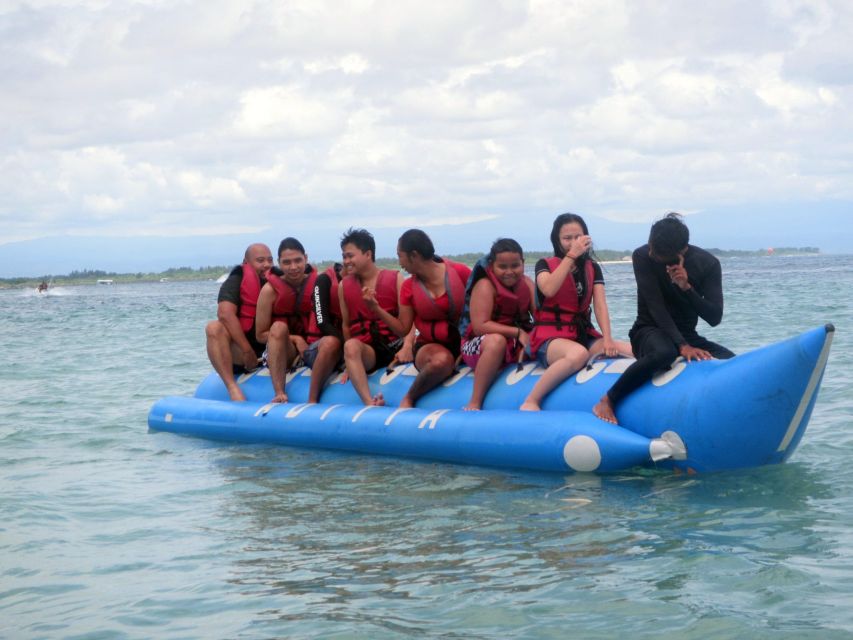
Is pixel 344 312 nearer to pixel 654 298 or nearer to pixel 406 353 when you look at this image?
pixel 406 353

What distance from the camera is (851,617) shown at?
3.20 meters

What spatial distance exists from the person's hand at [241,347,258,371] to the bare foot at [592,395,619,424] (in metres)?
3.01

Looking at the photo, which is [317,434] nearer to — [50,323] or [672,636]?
[672,636]

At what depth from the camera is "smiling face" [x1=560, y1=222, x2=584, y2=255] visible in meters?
5.54

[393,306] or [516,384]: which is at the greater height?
[393,306]

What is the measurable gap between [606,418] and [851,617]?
2114 mm

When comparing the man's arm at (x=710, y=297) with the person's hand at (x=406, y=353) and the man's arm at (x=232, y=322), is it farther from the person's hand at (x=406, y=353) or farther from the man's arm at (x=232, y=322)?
the man's arm at (x=232, y=322)

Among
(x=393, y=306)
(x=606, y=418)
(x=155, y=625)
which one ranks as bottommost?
(x=155, y=625)

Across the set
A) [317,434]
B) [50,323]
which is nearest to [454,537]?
[317,434]

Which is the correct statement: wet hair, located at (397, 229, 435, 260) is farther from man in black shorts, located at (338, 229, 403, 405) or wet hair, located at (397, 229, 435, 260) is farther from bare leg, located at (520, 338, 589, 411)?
bare leg, located at (520, 338, 589, 411)

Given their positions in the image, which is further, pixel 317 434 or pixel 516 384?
pixel 317 434

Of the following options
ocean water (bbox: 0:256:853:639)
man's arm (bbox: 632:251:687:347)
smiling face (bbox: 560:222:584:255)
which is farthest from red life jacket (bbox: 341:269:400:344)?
man's arm (bbox: 632:251:687:347)

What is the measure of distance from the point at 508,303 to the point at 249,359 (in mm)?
2366

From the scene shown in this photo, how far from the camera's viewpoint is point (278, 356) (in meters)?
7.07
